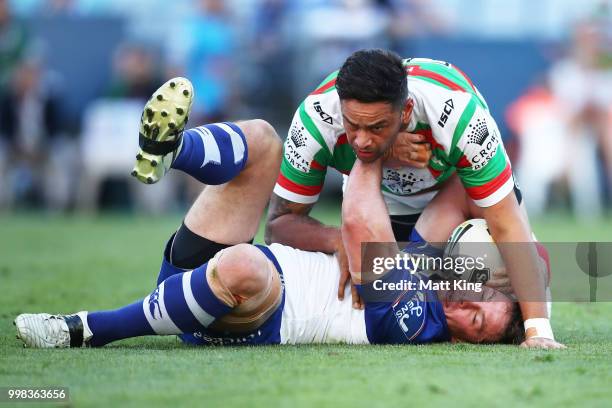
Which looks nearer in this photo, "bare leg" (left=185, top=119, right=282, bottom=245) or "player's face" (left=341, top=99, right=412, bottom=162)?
"player's face" (left=341, top=99, right=412, bottom=162)

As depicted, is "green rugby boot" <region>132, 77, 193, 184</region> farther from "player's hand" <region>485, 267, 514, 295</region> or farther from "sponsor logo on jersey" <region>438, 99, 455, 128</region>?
"player's hand" <region>485, 267, 514, 295</region>

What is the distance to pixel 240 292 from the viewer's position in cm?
450

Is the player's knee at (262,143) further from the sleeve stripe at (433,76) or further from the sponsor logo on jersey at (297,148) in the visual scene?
the sleeve stripe at (433,76)

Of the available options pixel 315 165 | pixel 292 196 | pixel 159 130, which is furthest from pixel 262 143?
pixel 159 130

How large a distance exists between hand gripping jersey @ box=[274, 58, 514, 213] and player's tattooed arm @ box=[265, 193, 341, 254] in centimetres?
6

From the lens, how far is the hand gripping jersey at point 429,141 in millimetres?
4867

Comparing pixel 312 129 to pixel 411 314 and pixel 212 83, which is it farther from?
pixel 212 83

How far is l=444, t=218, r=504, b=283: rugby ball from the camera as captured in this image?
4965 millimetres

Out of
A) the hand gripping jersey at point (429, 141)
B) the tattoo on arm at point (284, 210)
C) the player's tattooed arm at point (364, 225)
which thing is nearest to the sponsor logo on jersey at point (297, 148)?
the hand gripping jersey at point (429, 141)

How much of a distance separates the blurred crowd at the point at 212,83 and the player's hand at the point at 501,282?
28.3 feet

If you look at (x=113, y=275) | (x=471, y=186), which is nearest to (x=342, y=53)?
(x=113, y=275)

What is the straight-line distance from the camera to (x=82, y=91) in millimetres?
13859

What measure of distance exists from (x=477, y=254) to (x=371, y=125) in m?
0.78

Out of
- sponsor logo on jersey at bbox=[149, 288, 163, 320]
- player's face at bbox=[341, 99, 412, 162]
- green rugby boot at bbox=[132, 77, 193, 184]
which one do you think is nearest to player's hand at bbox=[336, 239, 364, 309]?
player's face at bbox=[341, 99, 412, 162]
